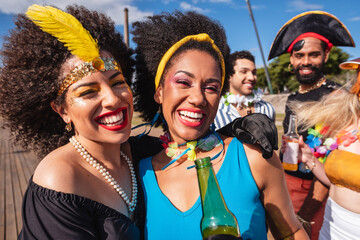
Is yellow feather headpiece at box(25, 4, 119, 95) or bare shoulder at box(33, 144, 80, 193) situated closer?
bare shoulder at box(33, 144, 80, 193)

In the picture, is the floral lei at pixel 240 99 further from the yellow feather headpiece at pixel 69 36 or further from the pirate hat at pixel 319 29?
the yellow feather headpiece at pixel 69 36

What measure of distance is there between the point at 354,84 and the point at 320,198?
4.24 ft

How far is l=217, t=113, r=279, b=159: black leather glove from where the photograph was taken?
146cm

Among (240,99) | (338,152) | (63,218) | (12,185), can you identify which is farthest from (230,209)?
(12,185)

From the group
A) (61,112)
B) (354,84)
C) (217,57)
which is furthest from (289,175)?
(61,112)

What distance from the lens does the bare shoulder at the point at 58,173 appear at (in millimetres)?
1303

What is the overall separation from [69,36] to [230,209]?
4.73 ft

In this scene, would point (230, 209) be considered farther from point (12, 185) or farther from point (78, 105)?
point (12, 185)

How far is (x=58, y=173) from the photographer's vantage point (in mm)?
1337

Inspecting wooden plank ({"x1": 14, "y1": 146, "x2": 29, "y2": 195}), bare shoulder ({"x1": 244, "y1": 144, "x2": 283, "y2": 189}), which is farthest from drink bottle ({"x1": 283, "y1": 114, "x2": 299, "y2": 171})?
wooden plank ({"x1": 14, "y1": 146, "x2": 29, "y2": 195})

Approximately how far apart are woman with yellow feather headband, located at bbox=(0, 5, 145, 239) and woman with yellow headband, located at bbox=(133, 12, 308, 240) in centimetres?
22

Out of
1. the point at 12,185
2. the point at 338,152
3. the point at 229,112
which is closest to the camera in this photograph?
the point at 338,152

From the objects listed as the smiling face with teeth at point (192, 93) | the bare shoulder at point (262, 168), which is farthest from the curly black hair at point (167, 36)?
the bare shoulder at point (262, 168)

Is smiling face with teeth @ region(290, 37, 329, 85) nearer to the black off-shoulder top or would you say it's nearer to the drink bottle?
the drink bottle
